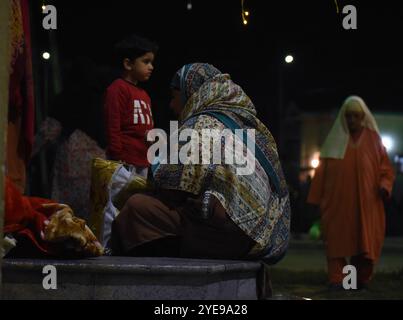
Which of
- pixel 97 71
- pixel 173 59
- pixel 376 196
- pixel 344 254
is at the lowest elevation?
pixel 344 254

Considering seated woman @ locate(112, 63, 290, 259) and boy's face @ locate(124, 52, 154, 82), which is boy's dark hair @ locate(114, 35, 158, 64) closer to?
boy's face @ locate(124, 52, 154, 82)

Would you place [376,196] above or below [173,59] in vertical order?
below

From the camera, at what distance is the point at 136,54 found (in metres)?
5.97

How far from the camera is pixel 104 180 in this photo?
15.3ft

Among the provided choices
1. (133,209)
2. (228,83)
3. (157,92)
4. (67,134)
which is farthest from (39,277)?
(157,92)

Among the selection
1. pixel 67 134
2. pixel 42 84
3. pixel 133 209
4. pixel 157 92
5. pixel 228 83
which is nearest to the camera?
pixel 133 209

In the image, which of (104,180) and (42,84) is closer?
(104,180)

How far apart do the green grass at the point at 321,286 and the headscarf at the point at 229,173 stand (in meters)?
2.60

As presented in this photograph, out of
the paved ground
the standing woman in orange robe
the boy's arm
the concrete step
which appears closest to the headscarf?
the paved ground

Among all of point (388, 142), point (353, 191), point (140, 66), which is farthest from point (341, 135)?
point (388, 142)

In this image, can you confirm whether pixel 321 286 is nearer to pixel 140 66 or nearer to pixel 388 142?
pixel 140 66

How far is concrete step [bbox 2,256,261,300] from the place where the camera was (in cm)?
359
